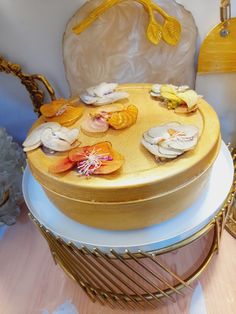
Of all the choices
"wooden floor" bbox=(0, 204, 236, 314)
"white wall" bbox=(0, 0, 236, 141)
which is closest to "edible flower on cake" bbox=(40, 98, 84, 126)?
"white wall" bbox=(0, 0, 236, 141)

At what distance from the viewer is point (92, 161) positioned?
46cm

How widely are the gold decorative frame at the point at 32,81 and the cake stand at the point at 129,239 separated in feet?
0.82

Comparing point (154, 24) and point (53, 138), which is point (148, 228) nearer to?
point (53, 138)

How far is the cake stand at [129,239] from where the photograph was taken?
487mm

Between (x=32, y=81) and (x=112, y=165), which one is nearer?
(x=112, y=165)

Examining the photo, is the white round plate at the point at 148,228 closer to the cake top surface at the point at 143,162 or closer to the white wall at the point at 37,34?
the cake top surface at the point at 143,162

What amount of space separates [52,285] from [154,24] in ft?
1.91

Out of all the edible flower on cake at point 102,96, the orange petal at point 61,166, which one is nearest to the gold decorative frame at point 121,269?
the orange petal at point 61,166

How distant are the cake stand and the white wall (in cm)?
29

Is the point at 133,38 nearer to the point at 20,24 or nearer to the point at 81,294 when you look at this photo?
the point at 20,24

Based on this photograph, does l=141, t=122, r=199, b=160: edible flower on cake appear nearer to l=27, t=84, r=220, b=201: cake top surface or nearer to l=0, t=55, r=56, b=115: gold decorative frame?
l=27, t=84, r=220, b=201: cake top surface

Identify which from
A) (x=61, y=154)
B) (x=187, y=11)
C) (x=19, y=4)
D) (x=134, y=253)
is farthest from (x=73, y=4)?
(x=134, y=253)

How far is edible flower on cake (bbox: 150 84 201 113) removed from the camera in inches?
21.7

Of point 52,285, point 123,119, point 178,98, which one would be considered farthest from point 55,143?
point 52,285
